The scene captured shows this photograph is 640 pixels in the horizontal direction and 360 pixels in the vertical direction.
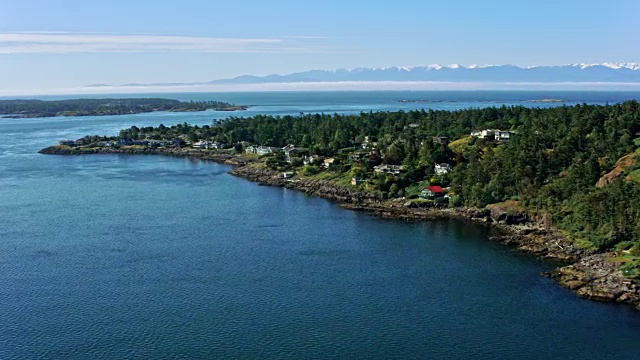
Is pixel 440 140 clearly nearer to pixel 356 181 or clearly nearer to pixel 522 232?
pixel 356 181

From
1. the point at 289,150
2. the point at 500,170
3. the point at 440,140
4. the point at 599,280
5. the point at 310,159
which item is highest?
the point at 440,140

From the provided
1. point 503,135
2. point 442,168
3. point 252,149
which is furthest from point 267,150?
point 503,135

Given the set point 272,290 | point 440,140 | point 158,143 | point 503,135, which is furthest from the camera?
point 158,143

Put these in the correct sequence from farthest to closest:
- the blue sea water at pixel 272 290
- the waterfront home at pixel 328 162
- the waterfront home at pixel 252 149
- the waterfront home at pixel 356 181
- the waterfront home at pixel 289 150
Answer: the waterfront home at pixel 252 149 < the waterfront home at pixel 289 150 < the waterfront home at pixel 328 162 < the waterfront home at pixel 356 181 < the blue sea water at pixel 272 290

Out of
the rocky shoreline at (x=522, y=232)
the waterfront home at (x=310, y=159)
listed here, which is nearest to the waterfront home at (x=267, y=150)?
the rocky shoreline at (x=522, y=232)

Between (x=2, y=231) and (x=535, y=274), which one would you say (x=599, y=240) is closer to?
(x=535, y=274)

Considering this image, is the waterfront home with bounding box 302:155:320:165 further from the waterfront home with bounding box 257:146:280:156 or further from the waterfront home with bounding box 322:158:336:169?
the waterfront home with bounding box 257:146:280:156

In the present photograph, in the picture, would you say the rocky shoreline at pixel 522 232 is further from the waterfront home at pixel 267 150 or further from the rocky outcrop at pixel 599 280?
the waterfront home at pixel 267 150
